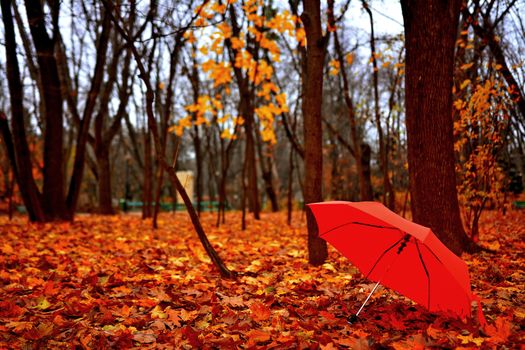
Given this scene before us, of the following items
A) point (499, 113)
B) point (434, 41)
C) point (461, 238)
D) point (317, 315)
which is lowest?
point (317, 315)

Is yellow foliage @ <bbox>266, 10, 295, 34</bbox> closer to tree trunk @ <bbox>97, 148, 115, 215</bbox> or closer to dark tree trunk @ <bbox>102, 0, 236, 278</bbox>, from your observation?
dark tree trunk @ <bbox>102, 0, 236, 278</bbox>

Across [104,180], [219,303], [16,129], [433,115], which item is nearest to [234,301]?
[219,303]

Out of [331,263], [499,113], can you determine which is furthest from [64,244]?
[499,113]

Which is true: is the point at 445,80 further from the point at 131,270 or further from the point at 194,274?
the point at 131,270

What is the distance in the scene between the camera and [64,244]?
6.61 m

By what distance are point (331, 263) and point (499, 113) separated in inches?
163

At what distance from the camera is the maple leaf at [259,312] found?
3.49 meters

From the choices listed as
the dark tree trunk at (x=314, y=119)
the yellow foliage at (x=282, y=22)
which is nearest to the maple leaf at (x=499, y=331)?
the dark tree trunk at (x=314, y=119)

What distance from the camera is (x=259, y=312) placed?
11.7ft

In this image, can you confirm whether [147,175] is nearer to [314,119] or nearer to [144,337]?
[314,119]

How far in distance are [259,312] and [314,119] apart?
2.89m

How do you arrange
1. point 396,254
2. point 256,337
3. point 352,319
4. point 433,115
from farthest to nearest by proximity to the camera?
point 433,115 < point 396,254 < point 352,319 < point 256,337

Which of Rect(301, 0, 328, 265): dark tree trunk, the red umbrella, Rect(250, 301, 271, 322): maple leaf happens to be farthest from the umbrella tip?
Rect(301, 0, 328, 265): dark tree trunk

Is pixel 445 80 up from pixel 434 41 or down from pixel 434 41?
down
